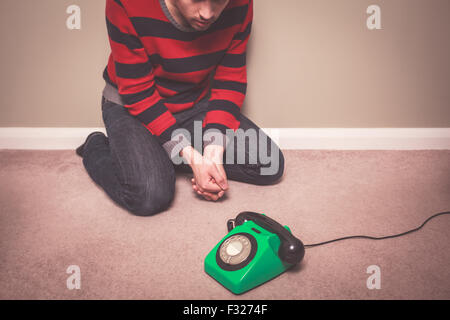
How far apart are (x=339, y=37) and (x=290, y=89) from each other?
0.24m

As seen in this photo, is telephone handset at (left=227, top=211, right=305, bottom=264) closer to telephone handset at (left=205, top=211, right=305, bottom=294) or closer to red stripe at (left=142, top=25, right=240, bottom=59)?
telephone handset at (left=205, top=211, right=305, bottom=294)

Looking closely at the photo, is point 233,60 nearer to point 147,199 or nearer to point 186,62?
point 186,62

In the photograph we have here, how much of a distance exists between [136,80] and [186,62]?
0.15 metres

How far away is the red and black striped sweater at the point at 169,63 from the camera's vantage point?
0.93m

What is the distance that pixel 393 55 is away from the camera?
126 cm

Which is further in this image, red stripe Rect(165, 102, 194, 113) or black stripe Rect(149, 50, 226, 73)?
red stripe Rect(165, 102, 194, 113)

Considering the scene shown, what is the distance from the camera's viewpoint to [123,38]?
933 millimetres

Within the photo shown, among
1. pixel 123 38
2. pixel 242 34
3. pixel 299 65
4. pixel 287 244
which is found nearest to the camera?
pixel 287 244

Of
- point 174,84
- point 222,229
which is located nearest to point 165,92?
point 174,84

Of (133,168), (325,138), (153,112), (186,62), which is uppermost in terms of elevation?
(186,62)

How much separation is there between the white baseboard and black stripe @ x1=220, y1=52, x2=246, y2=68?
0.35m

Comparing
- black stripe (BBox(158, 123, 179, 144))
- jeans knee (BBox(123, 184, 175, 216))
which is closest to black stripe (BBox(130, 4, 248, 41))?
black stripe (BBox(158, 123, 179, 144))

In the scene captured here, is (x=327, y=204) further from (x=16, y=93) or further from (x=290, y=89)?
(x=16, y=93)

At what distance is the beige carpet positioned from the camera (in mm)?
794
